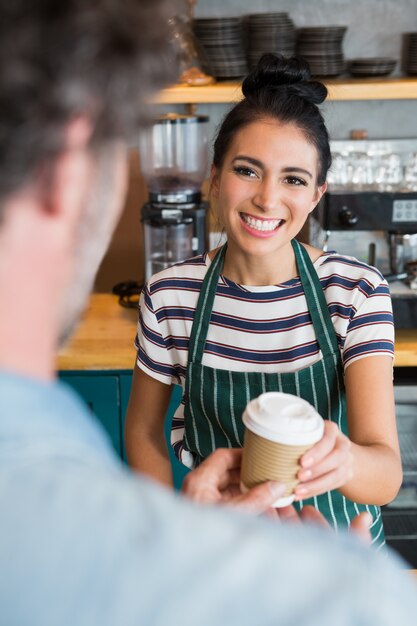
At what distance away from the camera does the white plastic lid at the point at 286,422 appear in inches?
38.9

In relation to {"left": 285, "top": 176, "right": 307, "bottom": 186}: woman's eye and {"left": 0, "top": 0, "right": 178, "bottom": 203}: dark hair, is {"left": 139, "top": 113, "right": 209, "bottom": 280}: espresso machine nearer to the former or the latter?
{"left": 285, "top": 176, "right": 307, "bottom": 186}: woman's eye

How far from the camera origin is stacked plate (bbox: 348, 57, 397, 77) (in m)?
2.76

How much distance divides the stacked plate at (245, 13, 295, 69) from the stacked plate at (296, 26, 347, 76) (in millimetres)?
42

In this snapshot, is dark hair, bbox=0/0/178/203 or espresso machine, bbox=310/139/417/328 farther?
espresso machine, bbox=310/139/417/328

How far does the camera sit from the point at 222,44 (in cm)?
271

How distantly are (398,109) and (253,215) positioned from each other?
1715 mm

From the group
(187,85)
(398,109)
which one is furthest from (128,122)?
(398,109)

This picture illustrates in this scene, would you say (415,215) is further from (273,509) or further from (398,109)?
(273,509)

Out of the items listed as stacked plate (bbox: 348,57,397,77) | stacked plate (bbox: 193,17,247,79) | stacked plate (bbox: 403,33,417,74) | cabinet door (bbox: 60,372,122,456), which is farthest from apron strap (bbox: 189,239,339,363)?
stacked plate (bbox: 403,33,417,74)

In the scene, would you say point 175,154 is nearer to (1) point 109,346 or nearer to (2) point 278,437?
(1) point 109,346

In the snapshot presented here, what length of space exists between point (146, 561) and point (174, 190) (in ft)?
7.29

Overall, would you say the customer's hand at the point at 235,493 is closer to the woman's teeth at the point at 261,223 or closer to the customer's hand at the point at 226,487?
the customer's hand at the point at 226,487

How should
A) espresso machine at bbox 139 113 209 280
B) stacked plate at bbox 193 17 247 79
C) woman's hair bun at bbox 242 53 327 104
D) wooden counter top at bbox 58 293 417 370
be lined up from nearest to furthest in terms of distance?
woman's hair bun at bbox 242 53 327 104 < wooden counter top at bbox 58 293 417 370 < espresso machine at bbox 139 113 209 280 < stacked plate at bbox 193 17 247 79

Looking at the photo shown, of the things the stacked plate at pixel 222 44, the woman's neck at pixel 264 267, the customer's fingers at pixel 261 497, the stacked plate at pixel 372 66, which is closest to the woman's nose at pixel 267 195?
the woman's neck at pixel 264 267
